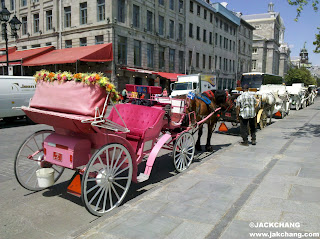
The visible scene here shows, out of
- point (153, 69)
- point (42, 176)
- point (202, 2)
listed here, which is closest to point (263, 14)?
point (202, 2)

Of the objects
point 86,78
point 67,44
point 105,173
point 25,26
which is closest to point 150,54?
point 67,44

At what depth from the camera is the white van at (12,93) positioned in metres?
12.4

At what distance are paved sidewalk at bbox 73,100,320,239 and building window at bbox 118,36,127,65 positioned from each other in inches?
920

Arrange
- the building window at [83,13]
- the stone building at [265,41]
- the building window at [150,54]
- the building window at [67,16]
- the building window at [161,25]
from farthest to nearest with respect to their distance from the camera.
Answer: the stone building at [265,41], the building window at [161,25], the building window at [150,54], the building window at [67,16], the building window at [83,13]

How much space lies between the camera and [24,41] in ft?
110

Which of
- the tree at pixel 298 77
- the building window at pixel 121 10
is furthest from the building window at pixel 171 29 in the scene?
the tree at pixel 298 77

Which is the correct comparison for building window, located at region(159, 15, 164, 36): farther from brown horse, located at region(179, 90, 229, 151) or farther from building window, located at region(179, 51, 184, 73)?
brown horse, located at region(179, 90, 229, 151)

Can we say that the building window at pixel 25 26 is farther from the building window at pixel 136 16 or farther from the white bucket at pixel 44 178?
the white bucket at pixel 44 178

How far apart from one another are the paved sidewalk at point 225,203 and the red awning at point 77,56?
19.3 m

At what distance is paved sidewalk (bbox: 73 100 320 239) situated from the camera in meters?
3.49

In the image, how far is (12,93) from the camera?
12625mm

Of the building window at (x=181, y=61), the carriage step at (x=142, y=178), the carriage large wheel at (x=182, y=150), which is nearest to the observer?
the carriage step at (x=142, y=178)

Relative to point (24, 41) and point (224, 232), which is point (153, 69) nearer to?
point (24, 41)

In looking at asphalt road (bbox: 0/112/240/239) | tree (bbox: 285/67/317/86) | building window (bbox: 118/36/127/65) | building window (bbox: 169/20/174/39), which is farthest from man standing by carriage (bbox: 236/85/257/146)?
tree (bbox: 285/67/317/86)
